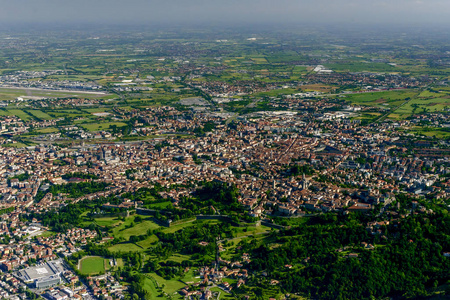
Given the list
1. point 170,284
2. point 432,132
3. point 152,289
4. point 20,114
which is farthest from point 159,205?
point 20,114

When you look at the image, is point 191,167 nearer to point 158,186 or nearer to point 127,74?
point 158,186

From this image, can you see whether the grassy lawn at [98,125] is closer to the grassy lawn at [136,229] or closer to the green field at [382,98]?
the grassy lawn at [136,229]

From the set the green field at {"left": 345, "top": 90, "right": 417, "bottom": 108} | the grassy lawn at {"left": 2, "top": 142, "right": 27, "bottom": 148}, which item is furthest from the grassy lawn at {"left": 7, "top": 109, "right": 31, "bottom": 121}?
the green field at {"left": 345, "top": 90, "right": 417, "bottom": 108}

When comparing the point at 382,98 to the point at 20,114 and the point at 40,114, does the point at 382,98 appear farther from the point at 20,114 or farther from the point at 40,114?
the point at 20,114

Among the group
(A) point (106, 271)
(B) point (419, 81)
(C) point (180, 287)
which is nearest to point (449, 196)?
(C) point (180, 287)

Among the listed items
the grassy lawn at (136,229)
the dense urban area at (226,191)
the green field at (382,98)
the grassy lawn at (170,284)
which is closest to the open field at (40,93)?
the dense urban area at (226,191)

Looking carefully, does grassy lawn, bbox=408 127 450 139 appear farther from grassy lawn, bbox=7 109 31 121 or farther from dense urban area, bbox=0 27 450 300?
grassy lawn, bbox=7 109 31 121
